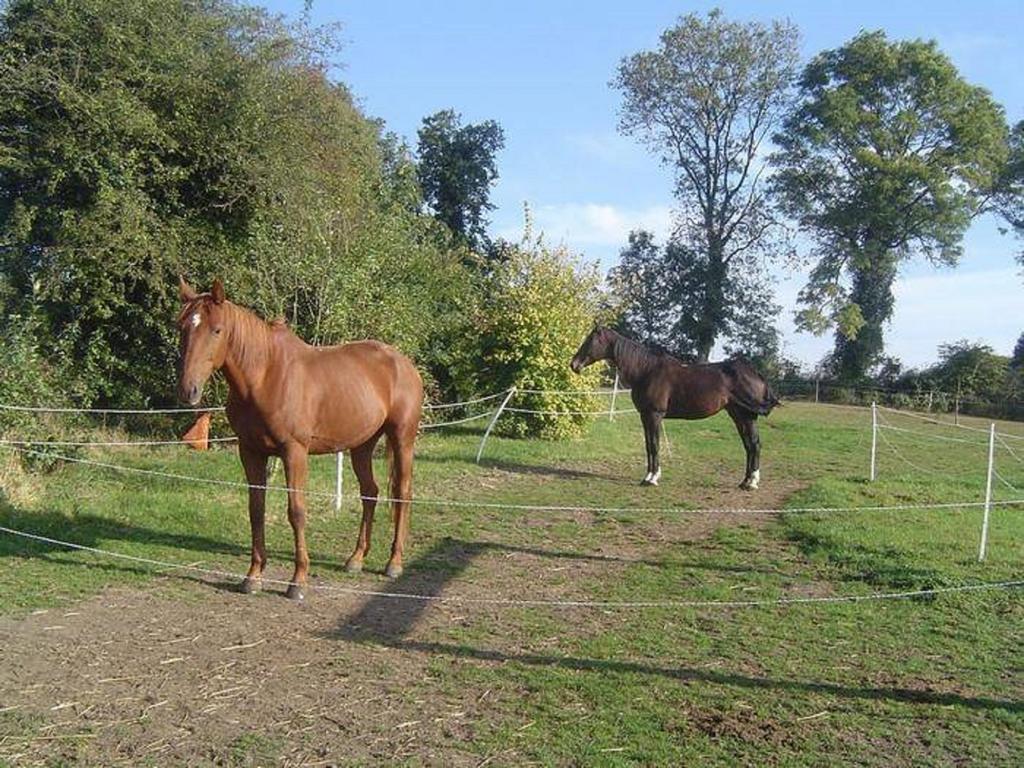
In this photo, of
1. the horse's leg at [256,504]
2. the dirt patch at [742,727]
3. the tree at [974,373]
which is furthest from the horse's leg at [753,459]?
the tree at [974,373]

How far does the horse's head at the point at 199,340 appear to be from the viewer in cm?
564

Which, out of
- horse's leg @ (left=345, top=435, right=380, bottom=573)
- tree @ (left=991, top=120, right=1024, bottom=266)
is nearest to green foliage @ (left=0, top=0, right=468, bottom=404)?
horse's leg @ (left=345, top=435, right=380, bottom=573)

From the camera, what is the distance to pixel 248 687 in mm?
4547

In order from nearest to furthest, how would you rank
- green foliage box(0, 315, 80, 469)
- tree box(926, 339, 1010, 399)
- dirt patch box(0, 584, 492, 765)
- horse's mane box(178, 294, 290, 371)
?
dirt patch box(0, 584, 492, 765), horse's mane box(178, 294, 290, 371), green foliage box(0, 315, 80, 469), tree box(926, 339, 1010, 399)

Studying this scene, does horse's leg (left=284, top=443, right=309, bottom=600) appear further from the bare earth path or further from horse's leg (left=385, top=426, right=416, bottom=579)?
horse's leg (left=385, top=426, right=416, bottom=579)

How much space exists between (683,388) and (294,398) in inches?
300

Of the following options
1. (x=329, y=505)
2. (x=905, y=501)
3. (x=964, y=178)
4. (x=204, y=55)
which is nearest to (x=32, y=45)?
(x=204, y=55)

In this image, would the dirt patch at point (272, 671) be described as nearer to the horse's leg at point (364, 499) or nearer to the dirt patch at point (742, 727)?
the dirt patch at point (742, 727)

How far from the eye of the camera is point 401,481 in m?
7.45

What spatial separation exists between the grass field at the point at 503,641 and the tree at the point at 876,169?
3040 cm

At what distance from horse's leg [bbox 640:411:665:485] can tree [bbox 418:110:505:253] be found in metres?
28.1

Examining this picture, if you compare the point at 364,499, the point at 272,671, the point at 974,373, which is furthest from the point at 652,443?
the point at 974,373

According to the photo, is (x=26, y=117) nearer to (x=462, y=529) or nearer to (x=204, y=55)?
(x=204, y=55)

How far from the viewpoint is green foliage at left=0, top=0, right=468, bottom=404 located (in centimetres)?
1078
